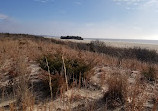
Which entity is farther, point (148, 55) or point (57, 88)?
point (148, 55)

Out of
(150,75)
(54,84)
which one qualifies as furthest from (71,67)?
(150,75)

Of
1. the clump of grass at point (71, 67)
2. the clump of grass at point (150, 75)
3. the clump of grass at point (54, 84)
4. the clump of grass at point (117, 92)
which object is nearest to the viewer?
the clump of grass at point (117, 92)

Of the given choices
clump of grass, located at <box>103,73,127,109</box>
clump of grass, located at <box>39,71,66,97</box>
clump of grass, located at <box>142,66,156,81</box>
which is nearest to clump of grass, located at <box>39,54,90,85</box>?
clump of grass, located at <box>39,71,66,97</box>

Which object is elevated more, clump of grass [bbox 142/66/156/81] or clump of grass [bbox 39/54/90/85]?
clump of grass [bbox 39/54/90/85]

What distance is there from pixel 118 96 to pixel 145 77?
2.25 meters

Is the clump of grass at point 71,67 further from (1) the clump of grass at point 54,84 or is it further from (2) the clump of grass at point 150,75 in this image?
(2) the clump of grass at point 150,75

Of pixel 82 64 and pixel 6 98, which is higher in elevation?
pixel 82 64

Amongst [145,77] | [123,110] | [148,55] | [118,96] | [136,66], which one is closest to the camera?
[123,110]

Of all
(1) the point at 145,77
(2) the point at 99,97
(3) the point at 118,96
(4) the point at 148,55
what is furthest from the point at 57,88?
(4) the point at 148,55

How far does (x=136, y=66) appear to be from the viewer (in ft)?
26.0

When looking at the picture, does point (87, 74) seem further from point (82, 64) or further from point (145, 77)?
point (145, 77)

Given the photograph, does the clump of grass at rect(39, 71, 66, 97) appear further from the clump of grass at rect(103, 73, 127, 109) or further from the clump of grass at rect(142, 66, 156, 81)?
the clump of grass at rect(142, 66, 156, 81)

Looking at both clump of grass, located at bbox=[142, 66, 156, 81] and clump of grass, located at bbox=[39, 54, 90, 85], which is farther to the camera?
clump of grass, located at bbox=[142, 66, 156, 81]

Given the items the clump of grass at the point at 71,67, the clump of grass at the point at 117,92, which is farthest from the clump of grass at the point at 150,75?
the clump of grass at the point at 117,92
